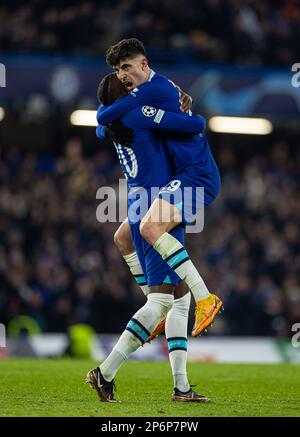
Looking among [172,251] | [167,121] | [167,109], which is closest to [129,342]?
[172,251]

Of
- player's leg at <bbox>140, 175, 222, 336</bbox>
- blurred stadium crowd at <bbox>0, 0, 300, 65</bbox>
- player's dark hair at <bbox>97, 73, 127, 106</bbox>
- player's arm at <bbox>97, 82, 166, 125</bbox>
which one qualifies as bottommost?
player's leg at <bbox>140, 175, 222, 336</bbox>

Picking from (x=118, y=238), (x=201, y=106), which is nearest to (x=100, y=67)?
(x=201, y=106)

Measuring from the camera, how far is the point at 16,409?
6090 mm

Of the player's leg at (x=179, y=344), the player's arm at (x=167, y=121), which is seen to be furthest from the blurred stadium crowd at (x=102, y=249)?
the player's arm at (x=167, y=121)

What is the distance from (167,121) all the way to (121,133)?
1.22 feet

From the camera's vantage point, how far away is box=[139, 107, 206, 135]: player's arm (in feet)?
22.7

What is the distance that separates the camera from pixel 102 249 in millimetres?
17766

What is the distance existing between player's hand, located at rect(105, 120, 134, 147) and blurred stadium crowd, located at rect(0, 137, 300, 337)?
8990 millimetres

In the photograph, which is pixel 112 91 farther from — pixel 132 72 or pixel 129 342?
pixel 129 342

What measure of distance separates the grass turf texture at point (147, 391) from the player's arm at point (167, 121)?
6.58 ft

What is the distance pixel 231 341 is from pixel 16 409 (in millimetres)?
9695

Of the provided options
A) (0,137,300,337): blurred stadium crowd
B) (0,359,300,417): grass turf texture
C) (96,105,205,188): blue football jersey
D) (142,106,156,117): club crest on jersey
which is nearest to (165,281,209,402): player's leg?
(0,359,300,417): grass turf texture

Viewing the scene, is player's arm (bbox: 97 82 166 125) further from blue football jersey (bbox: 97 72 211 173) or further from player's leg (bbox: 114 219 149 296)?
player's leg (bbox: 114 219 149 296)

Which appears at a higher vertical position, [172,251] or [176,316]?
[172,251]
